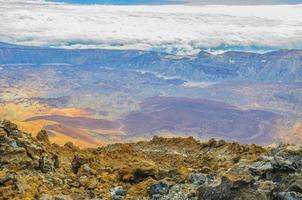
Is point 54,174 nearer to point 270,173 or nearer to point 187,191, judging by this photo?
point 187,191

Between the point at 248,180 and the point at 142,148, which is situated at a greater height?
the point at 248,180

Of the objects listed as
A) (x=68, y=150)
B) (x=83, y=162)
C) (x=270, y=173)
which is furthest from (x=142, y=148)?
(x=270, y=173)

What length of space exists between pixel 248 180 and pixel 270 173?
2.03 meters

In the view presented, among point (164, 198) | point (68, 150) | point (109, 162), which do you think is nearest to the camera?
point (164, 198)

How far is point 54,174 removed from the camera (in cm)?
2358

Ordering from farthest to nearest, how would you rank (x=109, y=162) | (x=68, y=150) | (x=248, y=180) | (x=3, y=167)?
1. (x=68, y=150)
2. (x=109, y=162)
3. (x=3, y=167)
4. (x=248, y=180)

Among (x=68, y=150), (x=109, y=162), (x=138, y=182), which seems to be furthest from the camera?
(x=68, y=150)

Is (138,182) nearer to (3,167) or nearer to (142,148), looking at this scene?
(3,167)

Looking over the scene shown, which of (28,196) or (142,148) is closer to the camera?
(28,196)

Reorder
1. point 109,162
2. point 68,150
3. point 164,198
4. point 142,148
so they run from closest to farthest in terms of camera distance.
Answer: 1. point 164,198
2. point 109,162
3. point 68,150
4. point 142,148

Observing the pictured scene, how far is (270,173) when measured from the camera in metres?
21.5

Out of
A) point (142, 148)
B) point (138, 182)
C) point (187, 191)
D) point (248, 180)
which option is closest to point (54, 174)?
point (138, 182)

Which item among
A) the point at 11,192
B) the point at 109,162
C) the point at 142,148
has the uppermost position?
the point at 11,192

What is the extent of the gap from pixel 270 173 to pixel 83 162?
883 cm
